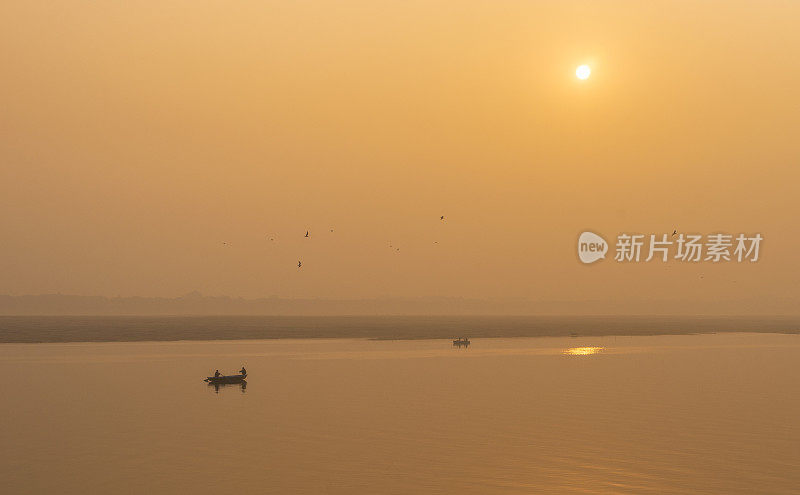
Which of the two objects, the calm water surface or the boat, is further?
the boat

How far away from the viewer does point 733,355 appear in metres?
108

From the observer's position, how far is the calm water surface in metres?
34.2

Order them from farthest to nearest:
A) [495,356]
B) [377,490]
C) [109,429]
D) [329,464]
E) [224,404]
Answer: [495,356], [224,404], [109,429], [329,464], [377,490]

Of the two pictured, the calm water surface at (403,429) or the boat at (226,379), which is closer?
the calm water surface at (403,429)

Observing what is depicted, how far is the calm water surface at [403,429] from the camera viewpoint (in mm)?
34250

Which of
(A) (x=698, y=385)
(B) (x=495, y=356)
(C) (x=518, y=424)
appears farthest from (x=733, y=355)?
(C) (x=518, y=424)

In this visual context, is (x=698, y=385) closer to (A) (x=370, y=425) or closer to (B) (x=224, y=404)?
(A) (x=370, y=425)

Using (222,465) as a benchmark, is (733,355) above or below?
above

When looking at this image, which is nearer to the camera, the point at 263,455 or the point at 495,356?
the point at 263,455

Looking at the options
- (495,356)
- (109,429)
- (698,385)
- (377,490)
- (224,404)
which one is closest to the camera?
(377,490)

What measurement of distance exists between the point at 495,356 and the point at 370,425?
60128 millimetres

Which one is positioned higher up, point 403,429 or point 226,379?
point 226,379

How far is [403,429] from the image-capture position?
153 feet

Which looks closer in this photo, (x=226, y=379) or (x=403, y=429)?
(x=403, y=429)
